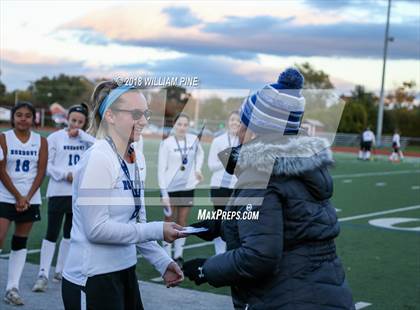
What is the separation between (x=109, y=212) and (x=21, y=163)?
12.0ft

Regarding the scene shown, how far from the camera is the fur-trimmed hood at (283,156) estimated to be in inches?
110

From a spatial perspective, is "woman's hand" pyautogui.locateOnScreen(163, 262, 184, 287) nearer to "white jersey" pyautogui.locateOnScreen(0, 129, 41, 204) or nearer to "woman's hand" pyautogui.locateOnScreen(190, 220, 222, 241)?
"woman's hand" pyautogui.locateOnScreen(190, 220, 222, 241)

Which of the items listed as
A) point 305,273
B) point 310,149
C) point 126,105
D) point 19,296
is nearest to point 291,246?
point 305,273

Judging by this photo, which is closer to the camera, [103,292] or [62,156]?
[103,292]

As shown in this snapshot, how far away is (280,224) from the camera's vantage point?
8.95ft

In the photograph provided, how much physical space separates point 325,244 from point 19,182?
14.4ft

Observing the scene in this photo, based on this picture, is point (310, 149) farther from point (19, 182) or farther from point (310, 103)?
point (19, 182)

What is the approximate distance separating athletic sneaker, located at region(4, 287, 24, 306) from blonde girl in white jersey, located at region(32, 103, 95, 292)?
88 cm

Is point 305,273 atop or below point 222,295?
atop

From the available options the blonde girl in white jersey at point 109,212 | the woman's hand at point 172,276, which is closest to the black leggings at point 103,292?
the blonde girl in white jersey at point 109,212

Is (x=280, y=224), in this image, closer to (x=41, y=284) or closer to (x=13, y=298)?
(x=13, y=298)

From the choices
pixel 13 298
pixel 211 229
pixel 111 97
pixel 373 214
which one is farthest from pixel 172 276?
pixel 373 214

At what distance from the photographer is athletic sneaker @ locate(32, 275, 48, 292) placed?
6691 millimetres

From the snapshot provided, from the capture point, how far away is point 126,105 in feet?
10.9
